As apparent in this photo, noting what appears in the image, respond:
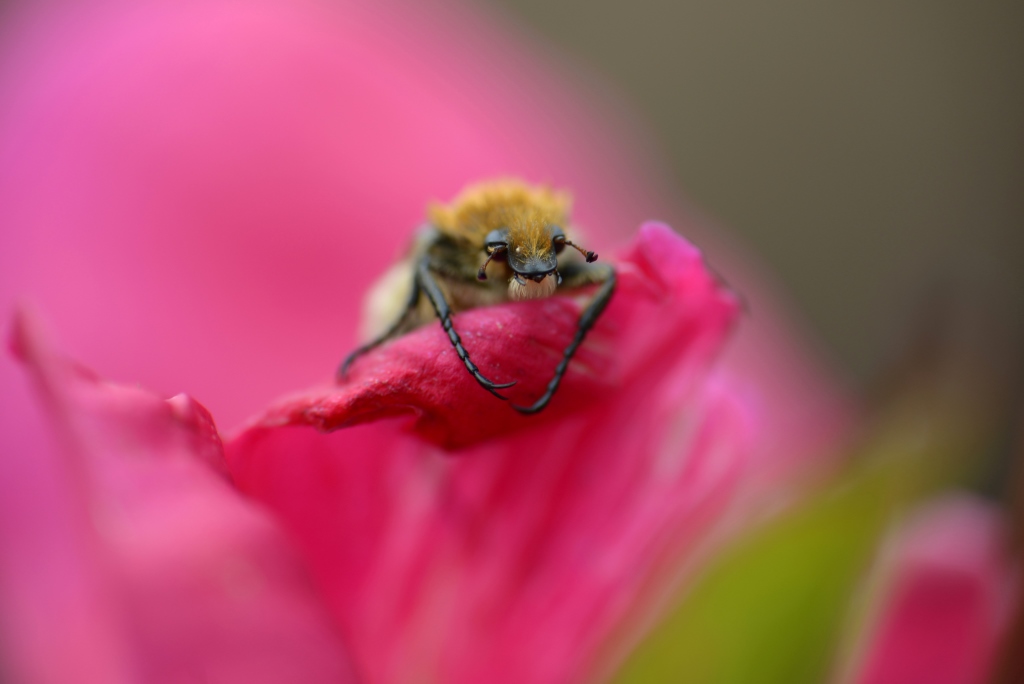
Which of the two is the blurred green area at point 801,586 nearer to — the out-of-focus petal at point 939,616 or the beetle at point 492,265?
the out-of-focus petal at point 939,616

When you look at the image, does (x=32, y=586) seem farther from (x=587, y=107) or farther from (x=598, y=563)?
(x=587, y=107)

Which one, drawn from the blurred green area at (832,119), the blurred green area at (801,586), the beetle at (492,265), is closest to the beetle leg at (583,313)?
the beetle at (492,265)

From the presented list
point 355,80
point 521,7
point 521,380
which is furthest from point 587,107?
point 521,7

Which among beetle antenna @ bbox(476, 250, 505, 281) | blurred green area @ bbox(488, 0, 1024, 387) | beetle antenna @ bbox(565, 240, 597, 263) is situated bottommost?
beetle antenna @ bbox(476, 250, 505, 281)

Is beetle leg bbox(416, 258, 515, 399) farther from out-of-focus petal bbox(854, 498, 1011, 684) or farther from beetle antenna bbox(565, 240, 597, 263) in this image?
out-of-focus petal bbox(854, 498, 1011, 684)

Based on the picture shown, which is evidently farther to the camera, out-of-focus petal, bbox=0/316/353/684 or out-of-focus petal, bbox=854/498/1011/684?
out-of-focus petal, bbox=854/498/1011/684

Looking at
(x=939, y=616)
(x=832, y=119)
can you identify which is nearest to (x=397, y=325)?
(x=939, y=616)

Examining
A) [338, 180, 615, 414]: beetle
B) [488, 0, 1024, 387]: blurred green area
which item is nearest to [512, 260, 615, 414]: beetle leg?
[338, 180, 615, 414]: beetle
